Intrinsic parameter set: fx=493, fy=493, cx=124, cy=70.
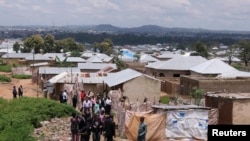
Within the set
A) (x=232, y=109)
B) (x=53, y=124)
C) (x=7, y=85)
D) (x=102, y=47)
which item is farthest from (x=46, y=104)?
(x=102, y=47)

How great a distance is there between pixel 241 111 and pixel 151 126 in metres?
4.84

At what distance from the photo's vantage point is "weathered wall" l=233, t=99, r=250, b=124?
69.0 ft

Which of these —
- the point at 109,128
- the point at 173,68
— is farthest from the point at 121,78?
the point at 109,128

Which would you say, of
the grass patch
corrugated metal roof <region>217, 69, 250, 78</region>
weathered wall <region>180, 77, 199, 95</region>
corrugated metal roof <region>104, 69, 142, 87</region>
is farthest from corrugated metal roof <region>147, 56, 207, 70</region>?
the grass patch

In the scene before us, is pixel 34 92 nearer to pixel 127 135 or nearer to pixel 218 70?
pixel 218 70

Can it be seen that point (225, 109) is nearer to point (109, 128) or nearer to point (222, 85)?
point (109, 128)

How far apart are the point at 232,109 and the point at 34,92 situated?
75.0ft

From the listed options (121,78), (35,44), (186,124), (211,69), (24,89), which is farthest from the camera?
(35,44)

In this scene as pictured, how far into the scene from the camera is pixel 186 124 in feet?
61.8

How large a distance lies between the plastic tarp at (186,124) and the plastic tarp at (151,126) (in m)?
0.24

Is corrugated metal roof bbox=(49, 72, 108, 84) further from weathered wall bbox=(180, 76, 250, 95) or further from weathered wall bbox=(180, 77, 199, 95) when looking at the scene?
weathered wall bbox=(180, 76, 250, 95)

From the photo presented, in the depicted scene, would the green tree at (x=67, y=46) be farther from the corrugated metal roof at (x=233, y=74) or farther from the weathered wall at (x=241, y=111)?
the weathered wall at (x=241, y=111)

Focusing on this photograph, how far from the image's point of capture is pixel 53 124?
75.9 ft

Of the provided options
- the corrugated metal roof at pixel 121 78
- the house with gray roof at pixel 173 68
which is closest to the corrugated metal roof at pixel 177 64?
the house with gray roof at pixel 173 68
